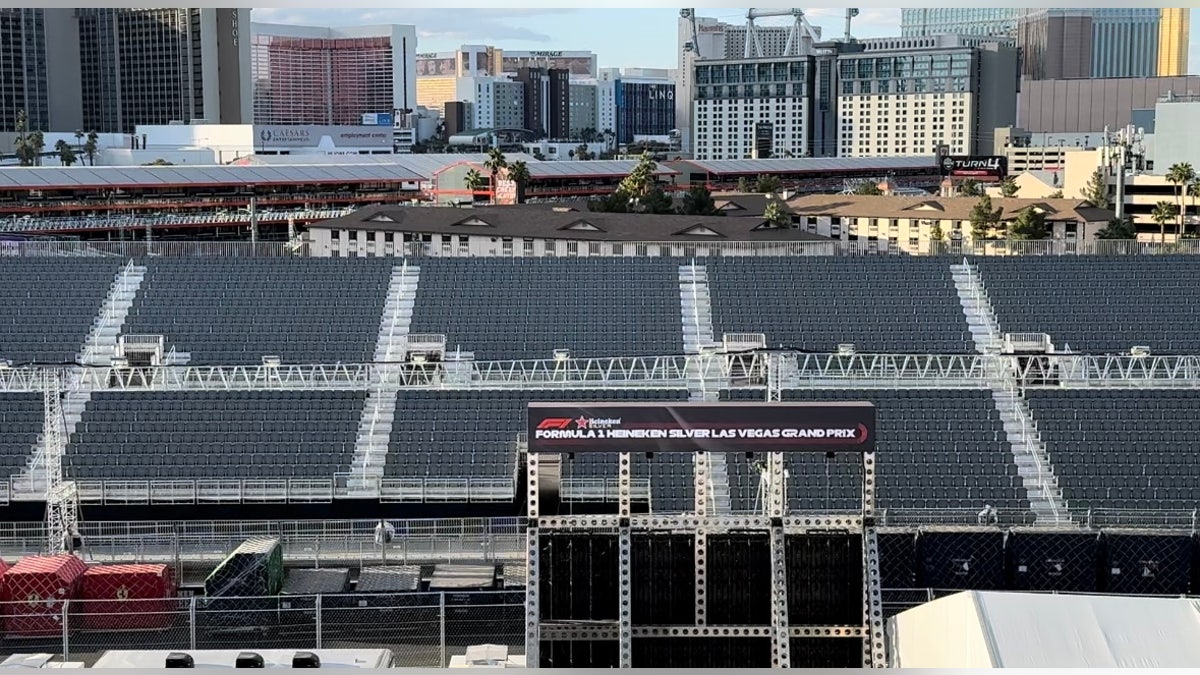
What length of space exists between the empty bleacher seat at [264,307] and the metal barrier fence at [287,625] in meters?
12.0

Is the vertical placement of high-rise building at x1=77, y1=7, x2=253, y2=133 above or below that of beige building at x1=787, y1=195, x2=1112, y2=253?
above

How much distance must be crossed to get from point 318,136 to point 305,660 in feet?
392

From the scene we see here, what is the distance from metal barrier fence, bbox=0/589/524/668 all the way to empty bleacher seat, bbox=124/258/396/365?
11993 millimetres

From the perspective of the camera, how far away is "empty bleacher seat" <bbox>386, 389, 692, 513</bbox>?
87.4 ft

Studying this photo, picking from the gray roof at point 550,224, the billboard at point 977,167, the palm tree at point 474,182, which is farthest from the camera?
the billboard at point 977,167

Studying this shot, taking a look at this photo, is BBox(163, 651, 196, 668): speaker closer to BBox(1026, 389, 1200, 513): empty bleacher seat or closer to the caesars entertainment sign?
BBox(1026, 389, 1200, 513): empty bleacher seat

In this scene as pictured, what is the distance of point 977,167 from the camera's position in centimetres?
11850

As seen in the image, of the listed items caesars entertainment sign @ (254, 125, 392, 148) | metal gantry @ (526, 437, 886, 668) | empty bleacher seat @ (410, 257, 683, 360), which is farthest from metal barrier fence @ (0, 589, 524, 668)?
caesars entertainment sign @ (254, 125, 392, 148)

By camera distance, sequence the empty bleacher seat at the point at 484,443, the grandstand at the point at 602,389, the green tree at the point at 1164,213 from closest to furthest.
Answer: the grandstand at the point at 602,389, the empty bleacher seat at the point at 484,443, the green tree at the point at 1164,213

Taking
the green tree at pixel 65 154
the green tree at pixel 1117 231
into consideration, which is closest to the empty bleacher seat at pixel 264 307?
the green tree at pixel 1117 231

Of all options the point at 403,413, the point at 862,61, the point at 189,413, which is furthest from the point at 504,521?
the point at 862,61

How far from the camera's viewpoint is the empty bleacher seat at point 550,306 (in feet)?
106

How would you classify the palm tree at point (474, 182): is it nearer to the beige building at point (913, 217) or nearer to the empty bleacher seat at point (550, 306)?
the beige building at point (913, 217)

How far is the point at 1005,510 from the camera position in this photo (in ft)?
81.6
